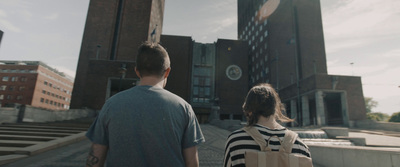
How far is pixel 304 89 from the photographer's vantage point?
29.2 meters

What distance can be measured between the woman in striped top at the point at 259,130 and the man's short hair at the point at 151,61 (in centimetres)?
106

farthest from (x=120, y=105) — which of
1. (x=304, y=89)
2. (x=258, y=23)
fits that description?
(x=258, y=23)

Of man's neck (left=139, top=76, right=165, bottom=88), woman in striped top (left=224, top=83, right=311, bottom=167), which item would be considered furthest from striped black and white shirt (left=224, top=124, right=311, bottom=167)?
man's neck (left=139, top=76, right=165, bottom=88)

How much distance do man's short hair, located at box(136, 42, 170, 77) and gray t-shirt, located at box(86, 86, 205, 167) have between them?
0.20 metres

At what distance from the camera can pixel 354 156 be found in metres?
6.59

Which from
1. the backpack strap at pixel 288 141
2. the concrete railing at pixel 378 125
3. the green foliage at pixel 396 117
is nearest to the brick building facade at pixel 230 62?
the concrete railing at pixel 378 125

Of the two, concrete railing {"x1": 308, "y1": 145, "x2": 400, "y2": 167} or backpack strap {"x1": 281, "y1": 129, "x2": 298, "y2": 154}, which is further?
concrete railing {"x1": 308, "y1": 145, "x2": 400, "y2": 167}

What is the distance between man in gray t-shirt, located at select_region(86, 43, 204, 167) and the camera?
5.27 feet

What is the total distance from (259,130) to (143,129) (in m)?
1.16

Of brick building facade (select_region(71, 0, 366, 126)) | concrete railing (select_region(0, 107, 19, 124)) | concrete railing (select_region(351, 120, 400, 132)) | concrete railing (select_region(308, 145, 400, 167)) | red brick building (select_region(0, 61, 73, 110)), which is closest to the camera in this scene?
concrete railing (select_region(308, 145, 400, 167))

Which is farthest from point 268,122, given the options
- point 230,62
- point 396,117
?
point 230,62

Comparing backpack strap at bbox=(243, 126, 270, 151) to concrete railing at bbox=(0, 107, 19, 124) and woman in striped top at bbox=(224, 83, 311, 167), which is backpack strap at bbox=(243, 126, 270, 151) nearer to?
woman in striped top at bbox=(224, 83, 311, 167)

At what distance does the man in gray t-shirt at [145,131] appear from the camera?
1606 mm

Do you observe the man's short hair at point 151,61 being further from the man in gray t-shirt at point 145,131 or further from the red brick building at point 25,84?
the red brick building at point 25,84
